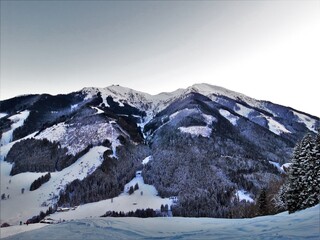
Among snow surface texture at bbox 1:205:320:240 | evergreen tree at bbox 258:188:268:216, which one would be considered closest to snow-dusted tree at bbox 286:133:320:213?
snow surface texture at bbox 1:205:320:240

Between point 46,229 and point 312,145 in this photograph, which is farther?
point 312,145

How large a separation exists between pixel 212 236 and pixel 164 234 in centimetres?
279

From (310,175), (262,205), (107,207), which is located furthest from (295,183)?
(107,207)

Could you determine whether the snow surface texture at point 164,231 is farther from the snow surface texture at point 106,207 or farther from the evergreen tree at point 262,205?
the snow surface texture at point 106,207

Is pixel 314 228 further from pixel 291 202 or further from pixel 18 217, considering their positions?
pixel 18 217

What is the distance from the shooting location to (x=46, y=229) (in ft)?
64.4

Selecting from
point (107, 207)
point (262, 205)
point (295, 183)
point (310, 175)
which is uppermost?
point (310, 175)

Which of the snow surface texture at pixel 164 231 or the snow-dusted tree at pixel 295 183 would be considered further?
the snow-dusted tree at pixel 295 183

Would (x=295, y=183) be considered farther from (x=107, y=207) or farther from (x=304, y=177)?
(x=107, y=207)

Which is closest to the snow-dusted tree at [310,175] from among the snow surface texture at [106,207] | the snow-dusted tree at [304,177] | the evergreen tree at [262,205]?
the snow-dusted tree at [304,177]

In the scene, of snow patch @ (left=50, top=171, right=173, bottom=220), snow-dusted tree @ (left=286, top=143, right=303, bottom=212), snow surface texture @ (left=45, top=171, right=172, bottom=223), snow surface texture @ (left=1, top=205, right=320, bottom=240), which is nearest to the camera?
snow surface texture @ (left=1, top=205, right=320, bottom=240)

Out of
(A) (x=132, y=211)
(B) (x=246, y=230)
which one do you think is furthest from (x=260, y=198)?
(A) (x=132, y=211)

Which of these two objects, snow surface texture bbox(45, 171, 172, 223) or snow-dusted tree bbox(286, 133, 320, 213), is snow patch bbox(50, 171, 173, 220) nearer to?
snow surface texture bbox(45, 171, 172, 223)

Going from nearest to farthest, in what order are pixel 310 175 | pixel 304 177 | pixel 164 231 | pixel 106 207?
pixel 164 231 → pixel 310 175 → pixel 304 177 → pixel 106 207
